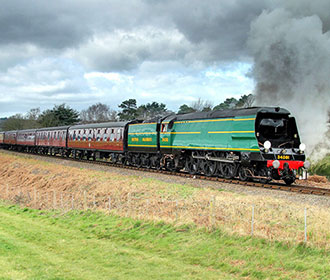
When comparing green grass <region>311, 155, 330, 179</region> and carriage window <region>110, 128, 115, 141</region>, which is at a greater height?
carriage window <region>110, 128, 115, 141</region>

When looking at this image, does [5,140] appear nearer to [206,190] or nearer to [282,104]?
[282,104]

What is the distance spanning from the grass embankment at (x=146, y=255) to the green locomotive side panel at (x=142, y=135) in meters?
13.3

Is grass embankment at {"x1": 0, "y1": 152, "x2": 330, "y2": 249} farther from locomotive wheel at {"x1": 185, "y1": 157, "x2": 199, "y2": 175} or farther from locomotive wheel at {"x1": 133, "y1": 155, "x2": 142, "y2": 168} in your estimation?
locomotive wheel at {"x1": 133, "y1": 155, "x2": 142, "y2": 168}

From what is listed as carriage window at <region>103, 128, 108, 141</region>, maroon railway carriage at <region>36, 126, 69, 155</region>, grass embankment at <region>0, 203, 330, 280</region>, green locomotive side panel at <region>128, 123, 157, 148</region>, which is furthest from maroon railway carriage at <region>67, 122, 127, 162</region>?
grass embankment at <region>0, 203, 330, 280</region>

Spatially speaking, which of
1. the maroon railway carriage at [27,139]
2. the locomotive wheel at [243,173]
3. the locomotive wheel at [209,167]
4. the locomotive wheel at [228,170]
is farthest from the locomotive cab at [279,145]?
the maroon railway carriage at [27,139]

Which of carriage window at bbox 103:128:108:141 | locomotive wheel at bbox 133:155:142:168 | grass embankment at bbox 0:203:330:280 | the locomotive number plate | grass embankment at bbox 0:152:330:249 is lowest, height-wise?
grass embankment at bbox 0:203:330:280

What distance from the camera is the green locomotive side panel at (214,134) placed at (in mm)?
18156

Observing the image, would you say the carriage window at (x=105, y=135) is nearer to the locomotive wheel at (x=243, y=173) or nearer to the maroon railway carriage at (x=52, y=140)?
the maroon railway carriage at (x=52, y=140)

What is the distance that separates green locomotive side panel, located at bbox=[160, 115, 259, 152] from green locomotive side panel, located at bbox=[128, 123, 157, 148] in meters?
1.15

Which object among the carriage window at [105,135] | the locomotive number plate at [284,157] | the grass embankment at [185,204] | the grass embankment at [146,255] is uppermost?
the carriage window at [105,135]

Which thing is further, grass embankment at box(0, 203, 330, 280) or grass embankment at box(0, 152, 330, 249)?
grass embankment at box(0, 152, 330, 249)

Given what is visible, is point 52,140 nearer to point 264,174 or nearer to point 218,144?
point 218,144

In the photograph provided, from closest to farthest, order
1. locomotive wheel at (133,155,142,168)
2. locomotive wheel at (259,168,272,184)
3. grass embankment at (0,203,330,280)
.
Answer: grass embankment at (0,203,330,280) < locomotive wheel at (259,168,272,184) < locomotive wheel at (133,155,142,168)

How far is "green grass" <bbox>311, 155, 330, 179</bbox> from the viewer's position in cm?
2947
